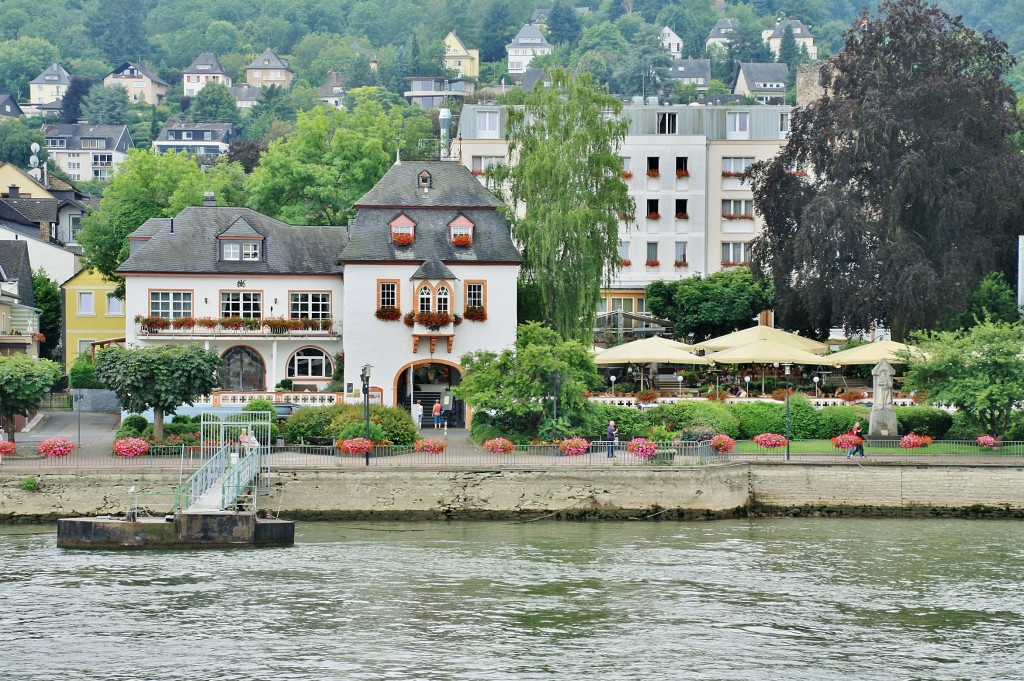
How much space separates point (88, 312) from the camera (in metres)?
91.6

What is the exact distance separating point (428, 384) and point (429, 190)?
7905 millimetres

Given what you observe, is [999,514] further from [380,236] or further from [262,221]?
[262,221]

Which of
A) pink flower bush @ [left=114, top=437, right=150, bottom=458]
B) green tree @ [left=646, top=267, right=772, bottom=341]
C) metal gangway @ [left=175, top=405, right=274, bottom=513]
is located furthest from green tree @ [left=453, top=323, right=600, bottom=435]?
green tree @ [left=646, top=267, right=772, bottom=341]

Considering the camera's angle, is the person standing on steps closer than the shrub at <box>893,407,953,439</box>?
No

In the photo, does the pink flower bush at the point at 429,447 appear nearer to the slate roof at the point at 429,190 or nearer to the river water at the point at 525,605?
the river water at the point at 525,605

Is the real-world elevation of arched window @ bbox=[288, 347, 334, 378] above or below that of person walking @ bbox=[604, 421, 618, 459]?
above

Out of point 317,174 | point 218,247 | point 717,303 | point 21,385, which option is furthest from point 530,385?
point 317,174

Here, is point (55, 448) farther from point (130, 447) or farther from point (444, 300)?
point (444, 300)

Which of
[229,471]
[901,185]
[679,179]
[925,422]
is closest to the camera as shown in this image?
[229,471]

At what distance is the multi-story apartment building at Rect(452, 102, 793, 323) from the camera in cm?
9900

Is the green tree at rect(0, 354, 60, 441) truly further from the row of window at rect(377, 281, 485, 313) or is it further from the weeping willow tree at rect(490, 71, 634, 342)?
the weeping willow tree at rect(490, 71, 634, 342)

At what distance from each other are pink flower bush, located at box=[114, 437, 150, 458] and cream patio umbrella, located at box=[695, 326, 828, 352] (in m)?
26.4

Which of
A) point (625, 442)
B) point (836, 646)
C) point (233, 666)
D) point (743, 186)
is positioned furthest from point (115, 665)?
point (743, 186)

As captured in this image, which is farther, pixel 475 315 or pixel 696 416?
pixel 475 315
